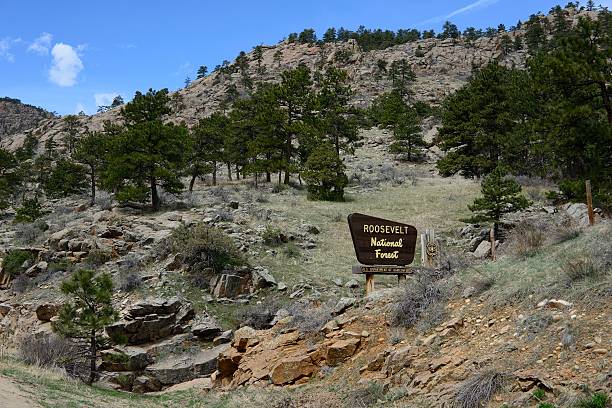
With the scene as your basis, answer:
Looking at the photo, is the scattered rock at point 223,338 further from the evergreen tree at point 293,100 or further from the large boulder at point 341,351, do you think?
the evergreen tree at point 293,100

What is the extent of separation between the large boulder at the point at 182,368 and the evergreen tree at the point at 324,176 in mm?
19385

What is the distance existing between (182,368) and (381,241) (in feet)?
26.9

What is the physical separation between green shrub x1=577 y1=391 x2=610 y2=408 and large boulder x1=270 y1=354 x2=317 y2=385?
6.21m

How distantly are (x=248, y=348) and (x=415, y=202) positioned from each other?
21.5 metres

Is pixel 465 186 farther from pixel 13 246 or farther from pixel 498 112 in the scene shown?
pixel 13 246

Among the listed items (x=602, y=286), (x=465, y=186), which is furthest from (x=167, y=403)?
(x=465, y=186)

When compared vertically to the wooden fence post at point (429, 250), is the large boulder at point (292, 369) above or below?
below

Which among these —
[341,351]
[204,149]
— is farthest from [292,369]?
[204,149]

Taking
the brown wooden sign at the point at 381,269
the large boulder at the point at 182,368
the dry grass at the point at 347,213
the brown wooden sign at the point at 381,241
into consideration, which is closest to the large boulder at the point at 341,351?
the brown wooden sign at the point at 381,269

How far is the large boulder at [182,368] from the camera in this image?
1717 cm

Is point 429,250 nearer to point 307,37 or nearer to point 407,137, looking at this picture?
point 407,137

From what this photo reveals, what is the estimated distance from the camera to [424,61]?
97.0 meters

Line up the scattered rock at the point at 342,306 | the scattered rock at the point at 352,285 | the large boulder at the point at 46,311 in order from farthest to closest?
the scattered rock at the point at 352,285 → the large boulder at the point at 46,311 → the scattered rock at the point at 342,306

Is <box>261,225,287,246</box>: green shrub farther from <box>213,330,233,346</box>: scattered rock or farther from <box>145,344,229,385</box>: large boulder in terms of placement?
<box>145,344,229,385</box>: large boulder
